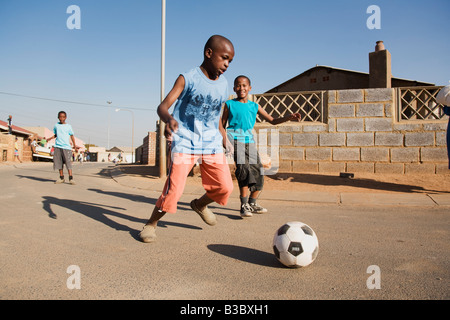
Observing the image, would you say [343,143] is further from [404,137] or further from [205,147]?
[205,147]

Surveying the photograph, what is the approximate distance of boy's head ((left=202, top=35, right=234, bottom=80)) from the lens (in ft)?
9.71

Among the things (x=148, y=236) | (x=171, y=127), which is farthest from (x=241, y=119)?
(x=148, y=236)

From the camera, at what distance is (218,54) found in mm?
2961

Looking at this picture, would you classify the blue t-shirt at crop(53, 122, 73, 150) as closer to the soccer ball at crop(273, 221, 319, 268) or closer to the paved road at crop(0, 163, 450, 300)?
the paved road at crop(0, 163, 450, 300)

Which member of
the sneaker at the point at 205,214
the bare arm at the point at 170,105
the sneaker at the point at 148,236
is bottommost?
the sneaker at the point at 148,236

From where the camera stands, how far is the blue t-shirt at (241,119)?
4.39m

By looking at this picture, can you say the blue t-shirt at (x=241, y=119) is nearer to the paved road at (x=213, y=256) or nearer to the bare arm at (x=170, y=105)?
the paved road at (x=213, y=256)

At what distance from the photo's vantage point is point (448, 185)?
6621mm

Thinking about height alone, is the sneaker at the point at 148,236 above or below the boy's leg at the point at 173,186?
below

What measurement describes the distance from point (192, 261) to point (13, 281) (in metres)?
1.18

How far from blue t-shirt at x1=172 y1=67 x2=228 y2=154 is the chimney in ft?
32.1

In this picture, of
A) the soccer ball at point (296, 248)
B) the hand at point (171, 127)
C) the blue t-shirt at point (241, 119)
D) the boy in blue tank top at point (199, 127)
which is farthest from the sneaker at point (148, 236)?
the blue t-shirt at point (241, 119)

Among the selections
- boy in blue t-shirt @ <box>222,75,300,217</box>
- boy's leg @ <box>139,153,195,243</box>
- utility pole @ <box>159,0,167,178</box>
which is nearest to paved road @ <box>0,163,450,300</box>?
boy's leg @ <box>139,153,195,243</box>
